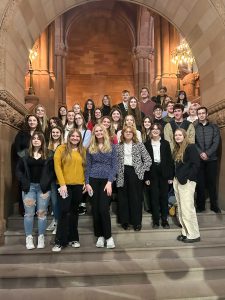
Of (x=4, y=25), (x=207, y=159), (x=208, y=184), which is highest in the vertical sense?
(x=4, y=25)

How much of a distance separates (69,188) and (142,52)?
51.9 feet

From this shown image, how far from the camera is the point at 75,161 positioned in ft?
15.9

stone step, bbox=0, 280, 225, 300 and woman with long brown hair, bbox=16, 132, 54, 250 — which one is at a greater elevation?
woman with long brown hair, bbox=16, 132, 54, 250

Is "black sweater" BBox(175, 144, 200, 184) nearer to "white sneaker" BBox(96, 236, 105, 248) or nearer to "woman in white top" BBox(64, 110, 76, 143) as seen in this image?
"white sneaker" BBox(96, 236, 105, 248)

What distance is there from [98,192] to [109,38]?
58.4 feet

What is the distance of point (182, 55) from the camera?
13.4 metres

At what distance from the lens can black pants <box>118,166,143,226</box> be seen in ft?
17.1

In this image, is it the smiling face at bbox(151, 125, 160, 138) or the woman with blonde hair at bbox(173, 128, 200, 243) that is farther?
the smiling face at bbox(151, 125, 160, 138)

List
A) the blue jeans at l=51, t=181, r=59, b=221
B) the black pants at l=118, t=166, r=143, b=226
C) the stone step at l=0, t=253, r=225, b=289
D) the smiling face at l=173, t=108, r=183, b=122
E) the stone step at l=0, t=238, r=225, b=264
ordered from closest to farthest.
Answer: the stone step at l=0, t=253, r=225, b=289, the stone step at l=0, t=238, r=225, b=264, the blue jeans at l=51, t=181, r=59, b=221, the black pants at l=118, t=166, r=143, b=226, the smiling face at l=173, t=108, r=183, b=122

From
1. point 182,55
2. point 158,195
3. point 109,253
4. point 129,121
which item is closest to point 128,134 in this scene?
point 129,121

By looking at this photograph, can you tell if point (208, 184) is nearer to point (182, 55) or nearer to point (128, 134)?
point (128, 134)

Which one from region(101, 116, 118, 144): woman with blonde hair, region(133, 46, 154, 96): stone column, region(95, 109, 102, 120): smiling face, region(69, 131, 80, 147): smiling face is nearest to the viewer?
region(69, 131, 80, 147): smiling face

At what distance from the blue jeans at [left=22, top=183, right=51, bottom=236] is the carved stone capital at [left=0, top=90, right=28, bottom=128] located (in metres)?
1.31

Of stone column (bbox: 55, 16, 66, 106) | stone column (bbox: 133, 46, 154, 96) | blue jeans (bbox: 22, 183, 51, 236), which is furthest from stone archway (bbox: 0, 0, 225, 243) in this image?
stone column (bbox: 133, 46, 154, 96)
